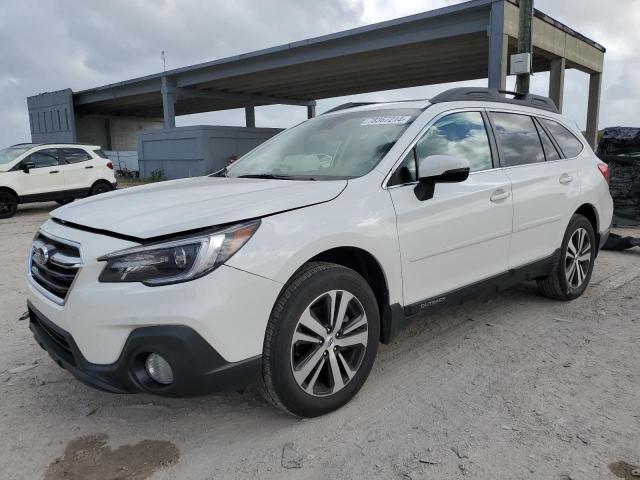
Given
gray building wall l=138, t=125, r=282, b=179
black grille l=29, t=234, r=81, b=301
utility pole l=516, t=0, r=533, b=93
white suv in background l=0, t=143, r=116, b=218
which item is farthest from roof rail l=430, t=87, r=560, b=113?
gray building wall l=138, t=125, r=282, b=179

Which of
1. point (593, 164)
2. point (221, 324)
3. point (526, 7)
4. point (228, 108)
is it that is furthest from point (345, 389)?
point (228, 108)

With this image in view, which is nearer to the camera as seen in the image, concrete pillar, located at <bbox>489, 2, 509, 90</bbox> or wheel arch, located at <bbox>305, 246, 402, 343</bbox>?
wheel arch, located at <bbox>305, 246, 402, 343</bbox>

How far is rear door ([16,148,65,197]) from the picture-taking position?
12.1 metres

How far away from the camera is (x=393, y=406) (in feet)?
9.49

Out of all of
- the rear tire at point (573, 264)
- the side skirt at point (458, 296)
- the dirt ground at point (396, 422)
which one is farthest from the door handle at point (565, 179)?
the dirt ground at point (396, 422)

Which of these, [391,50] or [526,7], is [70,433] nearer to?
[526,7]

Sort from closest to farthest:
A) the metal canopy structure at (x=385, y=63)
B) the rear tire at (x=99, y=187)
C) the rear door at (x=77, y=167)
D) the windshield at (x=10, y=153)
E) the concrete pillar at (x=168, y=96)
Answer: the windshield at (x=10, y=153) < the rear door at (x=77, y=167) < the rear tire at (x=99, y=187) < the metal canopy structure at (x=385, y=63) < the concrete pillar at (x=168, y=96)

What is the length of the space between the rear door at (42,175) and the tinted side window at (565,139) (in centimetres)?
1163

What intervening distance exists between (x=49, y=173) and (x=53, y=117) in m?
22.8

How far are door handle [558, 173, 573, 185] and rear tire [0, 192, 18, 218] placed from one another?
11765mm

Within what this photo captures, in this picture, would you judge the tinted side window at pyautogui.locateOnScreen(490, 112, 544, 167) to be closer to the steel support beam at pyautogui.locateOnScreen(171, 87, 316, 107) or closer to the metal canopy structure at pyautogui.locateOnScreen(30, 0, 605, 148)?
the metal canopy structure at pyautogui.locateOnScreen(30, 0, 605, 148)

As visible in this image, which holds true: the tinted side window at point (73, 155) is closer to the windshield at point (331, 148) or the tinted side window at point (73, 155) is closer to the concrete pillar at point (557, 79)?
the windshield at point (331, 148)

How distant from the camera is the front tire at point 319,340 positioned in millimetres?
2488

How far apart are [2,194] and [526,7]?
11424 mm
